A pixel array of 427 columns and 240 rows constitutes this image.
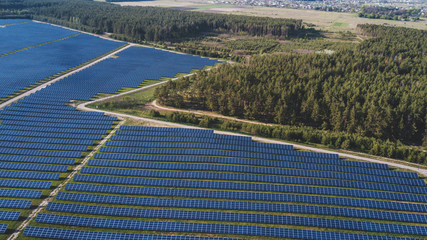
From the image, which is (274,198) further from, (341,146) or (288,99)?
(288,99)

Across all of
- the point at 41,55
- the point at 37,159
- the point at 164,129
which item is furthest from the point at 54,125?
the point at 41,55

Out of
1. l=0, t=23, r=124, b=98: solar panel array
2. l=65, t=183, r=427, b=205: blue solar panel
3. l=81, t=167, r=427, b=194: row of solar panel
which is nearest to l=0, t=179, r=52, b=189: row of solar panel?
l=65, t=183, r=427, b=205: blue solar panel

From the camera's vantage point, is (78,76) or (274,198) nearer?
(274,198)

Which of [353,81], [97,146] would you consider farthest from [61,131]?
[353,81]

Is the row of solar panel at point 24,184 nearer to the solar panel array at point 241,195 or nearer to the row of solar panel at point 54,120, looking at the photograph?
the solar panel array at point 241,195

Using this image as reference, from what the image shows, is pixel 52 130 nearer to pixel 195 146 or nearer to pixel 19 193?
pixel 19 193

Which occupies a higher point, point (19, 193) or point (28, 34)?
point (28, 34)
